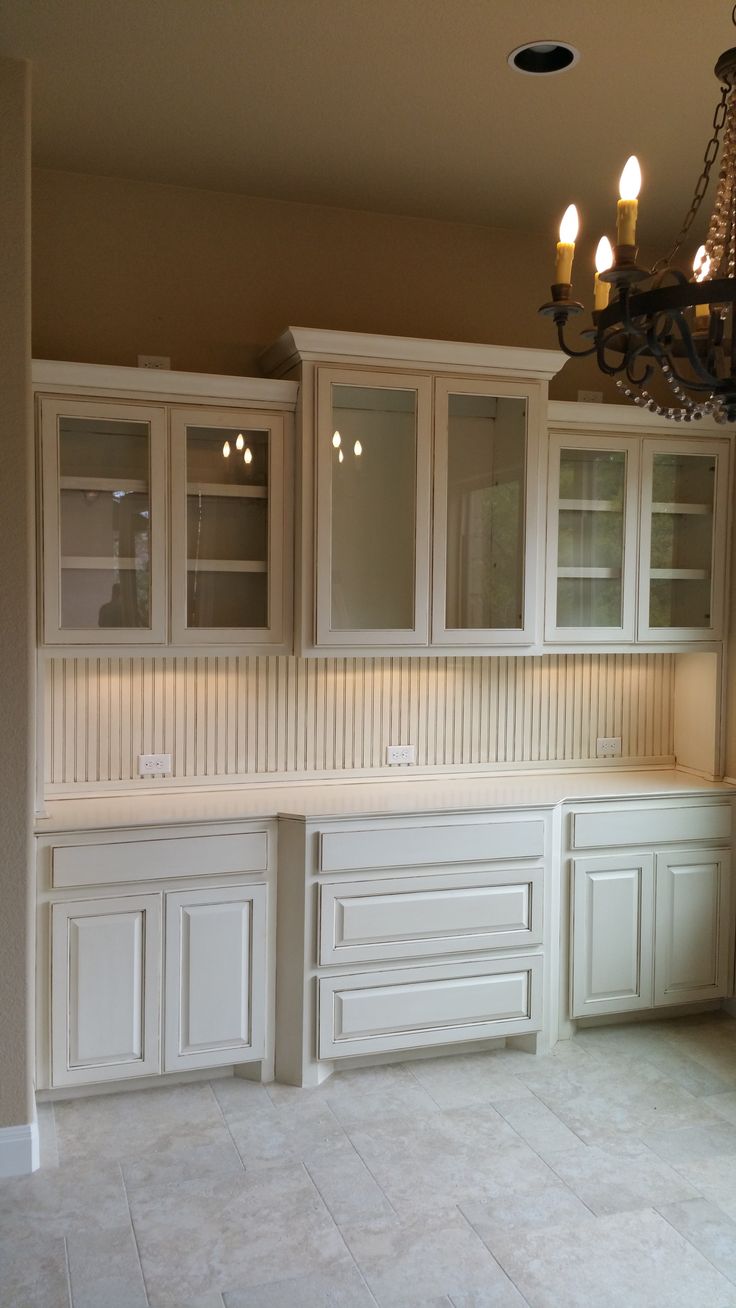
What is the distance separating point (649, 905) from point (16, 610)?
2403mm

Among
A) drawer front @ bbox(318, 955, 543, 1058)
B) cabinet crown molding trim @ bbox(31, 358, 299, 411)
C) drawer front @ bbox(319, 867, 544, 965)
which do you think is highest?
cabinet crown molding trim @ bbox(31, 358, 299, 411)

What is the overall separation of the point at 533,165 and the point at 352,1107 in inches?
117

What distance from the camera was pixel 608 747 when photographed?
423cm

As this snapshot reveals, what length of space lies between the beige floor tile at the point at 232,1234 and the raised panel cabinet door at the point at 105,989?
50cm

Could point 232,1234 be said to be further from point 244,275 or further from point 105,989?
point 244,275

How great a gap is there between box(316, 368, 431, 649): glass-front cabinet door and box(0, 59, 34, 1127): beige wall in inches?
37.8

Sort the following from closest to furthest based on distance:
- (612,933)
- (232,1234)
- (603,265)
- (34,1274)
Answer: (603,265)
(34,1274)
(232,1234)
(612,933)

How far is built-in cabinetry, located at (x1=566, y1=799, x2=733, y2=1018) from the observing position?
3.70 meters

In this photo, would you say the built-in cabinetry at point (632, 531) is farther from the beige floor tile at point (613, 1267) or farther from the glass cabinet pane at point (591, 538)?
the beige floor tile at point (613, 1267)

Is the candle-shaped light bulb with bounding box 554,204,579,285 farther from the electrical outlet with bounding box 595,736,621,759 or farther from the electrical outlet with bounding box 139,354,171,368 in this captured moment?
the electrical outlet with bounding box 595,736,621,759

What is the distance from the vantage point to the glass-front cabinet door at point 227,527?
332 cm

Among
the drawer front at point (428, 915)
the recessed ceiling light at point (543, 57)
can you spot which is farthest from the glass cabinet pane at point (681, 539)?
the recessed ceiling light at point (543, 57)

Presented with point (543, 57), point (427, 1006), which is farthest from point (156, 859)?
point (543, 57)

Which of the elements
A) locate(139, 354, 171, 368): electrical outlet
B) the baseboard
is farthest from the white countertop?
locate(139, 354, 171, 368): electrical outlet
